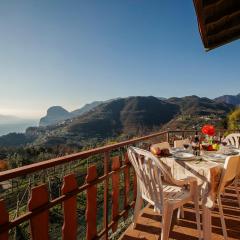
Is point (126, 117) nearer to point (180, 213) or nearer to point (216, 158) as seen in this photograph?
point (180, 213)

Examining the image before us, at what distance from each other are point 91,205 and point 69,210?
0.44m

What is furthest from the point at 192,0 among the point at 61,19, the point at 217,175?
the point at 61,19

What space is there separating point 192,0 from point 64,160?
158 centimetres

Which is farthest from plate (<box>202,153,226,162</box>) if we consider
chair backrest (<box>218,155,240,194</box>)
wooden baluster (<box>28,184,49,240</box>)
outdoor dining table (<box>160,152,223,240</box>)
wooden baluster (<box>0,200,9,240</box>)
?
wooden baluster (<box>0,200,9,240</box>)

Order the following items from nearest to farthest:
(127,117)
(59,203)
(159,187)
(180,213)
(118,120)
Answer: (59,203) < (159,187) < (180,213) < (127,117) < (118,120)

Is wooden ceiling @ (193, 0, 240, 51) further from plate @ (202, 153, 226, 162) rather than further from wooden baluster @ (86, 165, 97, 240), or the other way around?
wooden baluster @ (86, 165, 97, 240)

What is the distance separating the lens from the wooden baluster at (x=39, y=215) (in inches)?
62.4

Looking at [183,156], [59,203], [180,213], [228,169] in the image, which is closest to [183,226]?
[180,213]

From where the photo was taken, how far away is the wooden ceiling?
92.6 inches

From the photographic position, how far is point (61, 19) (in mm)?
10492

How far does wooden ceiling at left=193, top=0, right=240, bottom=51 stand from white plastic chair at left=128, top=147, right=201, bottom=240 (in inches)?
53.7

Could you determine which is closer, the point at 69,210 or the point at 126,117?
the point at 69,210

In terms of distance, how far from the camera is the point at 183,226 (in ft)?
10.2

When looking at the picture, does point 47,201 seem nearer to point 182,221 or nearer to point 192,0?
point 192,0
